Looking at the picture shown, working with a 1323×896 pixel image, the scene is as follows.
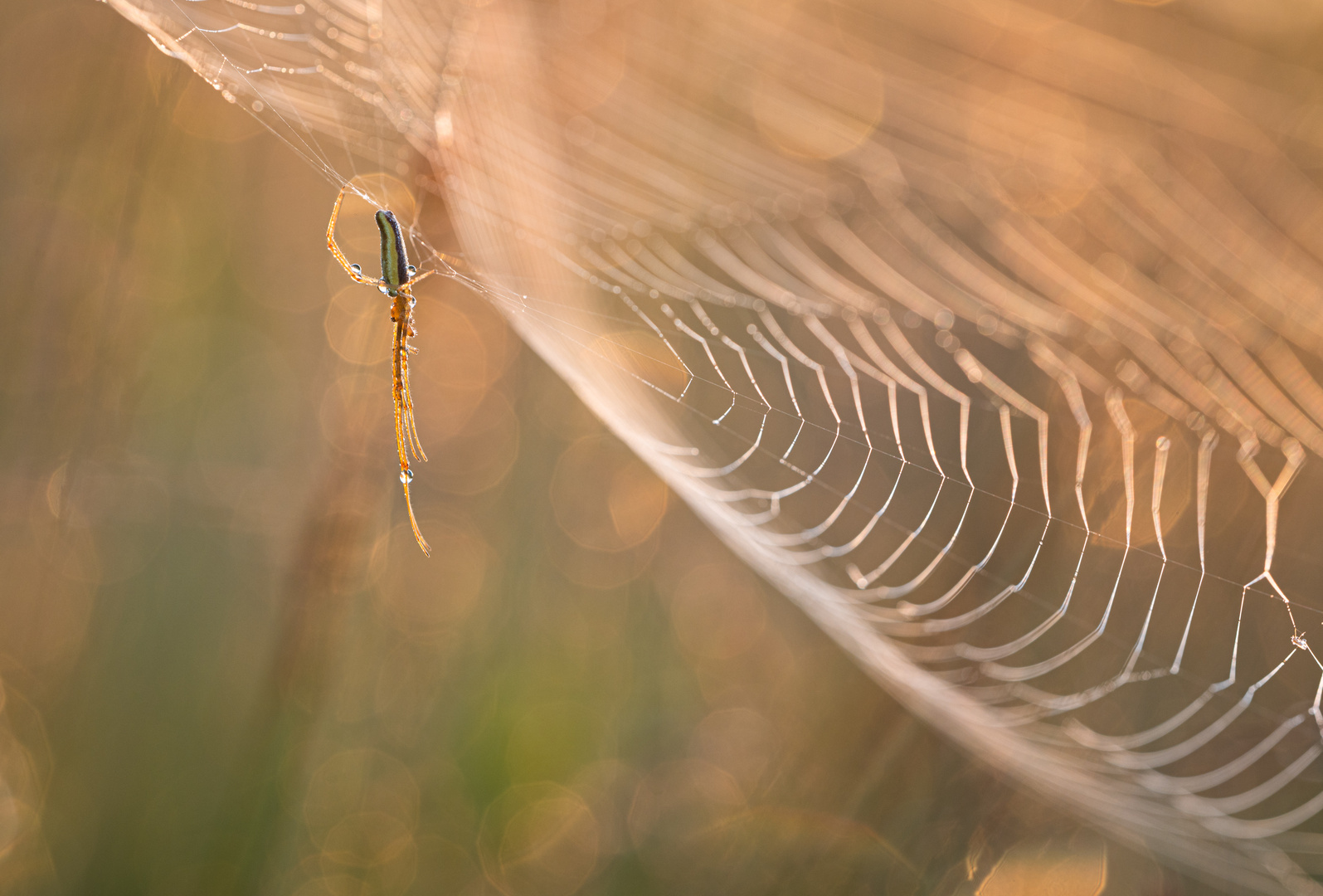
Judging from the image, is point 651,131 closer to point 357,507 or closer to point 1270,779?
point 357,507

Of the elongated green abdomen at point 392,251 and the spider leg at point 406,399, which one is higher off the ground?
the elongated green abdomen at point 392,251

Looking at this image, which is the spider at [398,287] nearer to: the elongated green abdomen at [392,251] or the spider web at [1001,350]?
the elongated green abdomen at [392,251]

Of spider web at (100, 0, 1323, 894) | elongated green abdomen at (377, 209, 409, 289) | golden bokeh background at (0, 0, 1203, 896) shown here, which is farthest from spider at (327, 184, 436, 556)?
spider web at (100, 0, 1323, 894)

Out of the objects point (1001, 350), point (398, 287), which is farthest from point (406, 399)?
point (1001, 350)

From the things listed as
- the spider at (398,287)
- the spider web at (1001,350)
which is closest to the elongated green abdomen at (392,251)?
the spider at (398,287)

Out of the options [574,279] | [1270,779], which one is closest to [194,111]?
[574,279]

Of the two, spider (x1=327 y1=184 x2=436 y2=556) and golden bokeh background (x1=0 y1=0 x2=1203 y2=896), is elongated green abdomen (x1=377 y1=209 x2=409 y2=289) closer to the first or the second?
spider (x1=327 y1=184 x2=436 y2=556)
